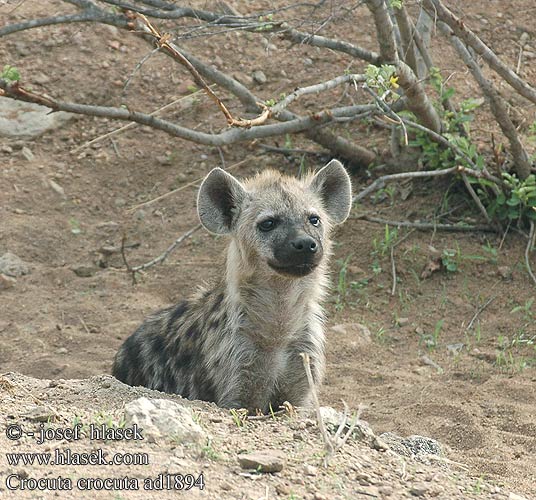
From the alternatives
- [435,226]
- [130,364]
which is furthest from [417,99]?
[130,364]

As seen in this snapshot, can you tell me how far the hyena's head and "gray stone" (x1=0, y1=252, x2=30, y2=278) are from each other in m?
2.35

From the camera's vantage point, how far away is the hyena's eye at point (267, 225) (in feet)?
16.0

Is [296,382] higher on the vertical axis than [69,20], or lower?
lower

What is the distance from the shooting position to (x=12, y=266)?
6957 mm

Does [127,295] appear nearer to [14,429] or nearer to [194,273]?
[194,273]

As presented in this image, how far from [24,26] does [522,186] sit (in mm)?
3236

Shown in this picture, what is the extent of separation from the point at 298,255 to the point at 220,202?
68cm

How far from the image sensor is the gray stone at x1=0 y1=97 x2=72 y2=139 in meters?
8.16

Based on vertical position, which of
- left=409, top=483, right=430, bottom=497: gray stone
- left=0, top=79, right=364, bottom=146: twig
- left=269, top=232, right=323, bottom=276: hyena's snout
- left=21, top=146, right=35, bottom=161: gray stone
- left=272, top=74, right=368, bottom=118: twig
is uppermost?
left=272, top=74, right=368, bottom=118: twig

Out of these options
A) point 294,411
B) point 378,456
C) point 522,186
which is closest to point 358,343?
point 522,186

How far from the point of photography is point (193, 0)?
823cm

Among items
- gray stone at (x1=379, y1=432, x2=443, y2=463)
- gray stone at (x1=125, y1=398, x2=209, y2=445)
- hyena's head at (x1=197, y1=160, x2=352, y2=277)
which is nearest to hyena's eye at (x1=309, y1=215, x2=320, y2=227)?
hyena's head at (x1=197, y1=160, x2=352, y2=277)

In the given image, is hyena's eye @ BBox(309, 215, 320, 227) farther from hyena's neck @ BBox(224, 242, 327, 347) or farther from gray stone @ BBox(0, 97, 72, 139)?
gray stone @ BBox(0, 97, 72, 139)

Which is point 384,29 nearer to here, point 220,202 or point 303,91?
point 303,91
